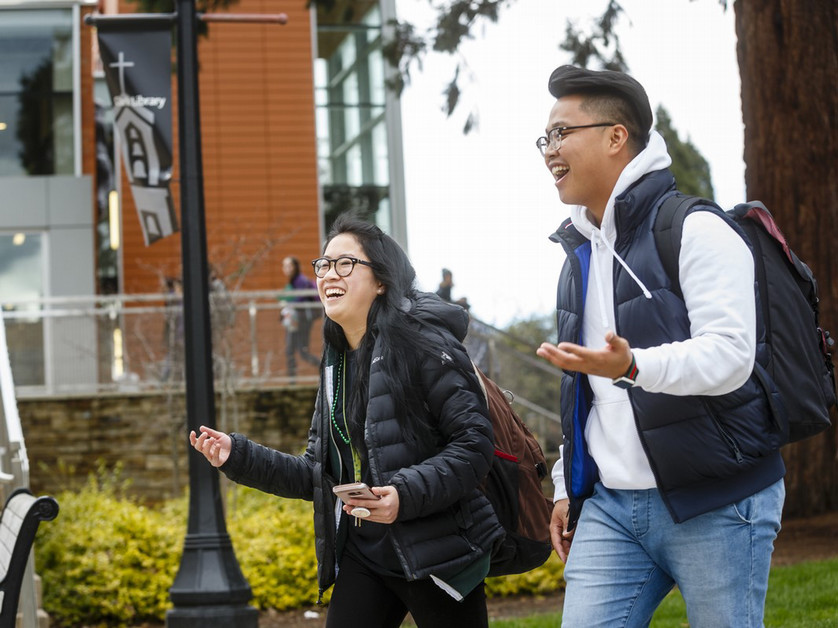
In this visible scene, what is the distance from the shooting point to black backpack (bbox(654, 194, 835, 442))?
2924 mm

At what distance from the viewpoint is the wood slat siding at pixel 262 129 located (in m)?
21.6

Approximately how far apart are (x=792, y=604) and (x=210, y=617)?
12.1 ft

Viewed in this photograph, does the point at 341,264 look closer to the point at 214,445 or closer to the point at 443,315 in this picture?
the point at 443,315

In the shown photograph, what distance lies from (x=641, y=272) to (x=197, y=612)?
5428mm

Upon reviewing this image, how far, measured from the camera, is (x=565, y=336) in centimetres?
327

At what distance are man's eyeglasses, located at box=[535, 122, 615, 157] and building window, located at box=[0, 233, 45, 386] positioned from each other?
13.9m

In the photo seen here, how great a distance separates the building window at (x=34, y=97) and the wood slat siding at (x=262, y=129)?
1842 mm

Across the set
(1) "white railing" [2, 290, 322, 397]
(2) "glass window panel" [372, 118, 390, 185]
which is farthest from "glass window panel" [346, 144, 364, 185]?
(1) "white railing" [2, 290, 322, 397]

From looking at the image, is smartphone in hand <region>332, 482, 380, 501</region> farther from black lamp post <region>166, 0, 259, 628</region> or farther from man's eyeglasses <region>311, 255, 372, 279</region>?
black lamp post <region>166, 0, 259, 628</region>

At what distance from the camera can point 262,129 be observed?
22000 mm

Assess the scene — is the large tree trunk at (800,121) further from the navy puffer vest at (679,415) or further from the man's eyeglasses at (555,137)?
the navy puffer vest at (679,415)

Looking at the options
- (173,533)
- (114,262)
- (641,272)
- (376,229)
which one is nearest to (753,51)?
(173,533)

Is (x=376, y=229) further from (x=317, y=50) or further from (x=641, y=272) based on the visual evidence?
(x=317, y=50)

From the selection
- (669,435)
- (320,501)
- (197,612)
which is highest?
(669,435)
